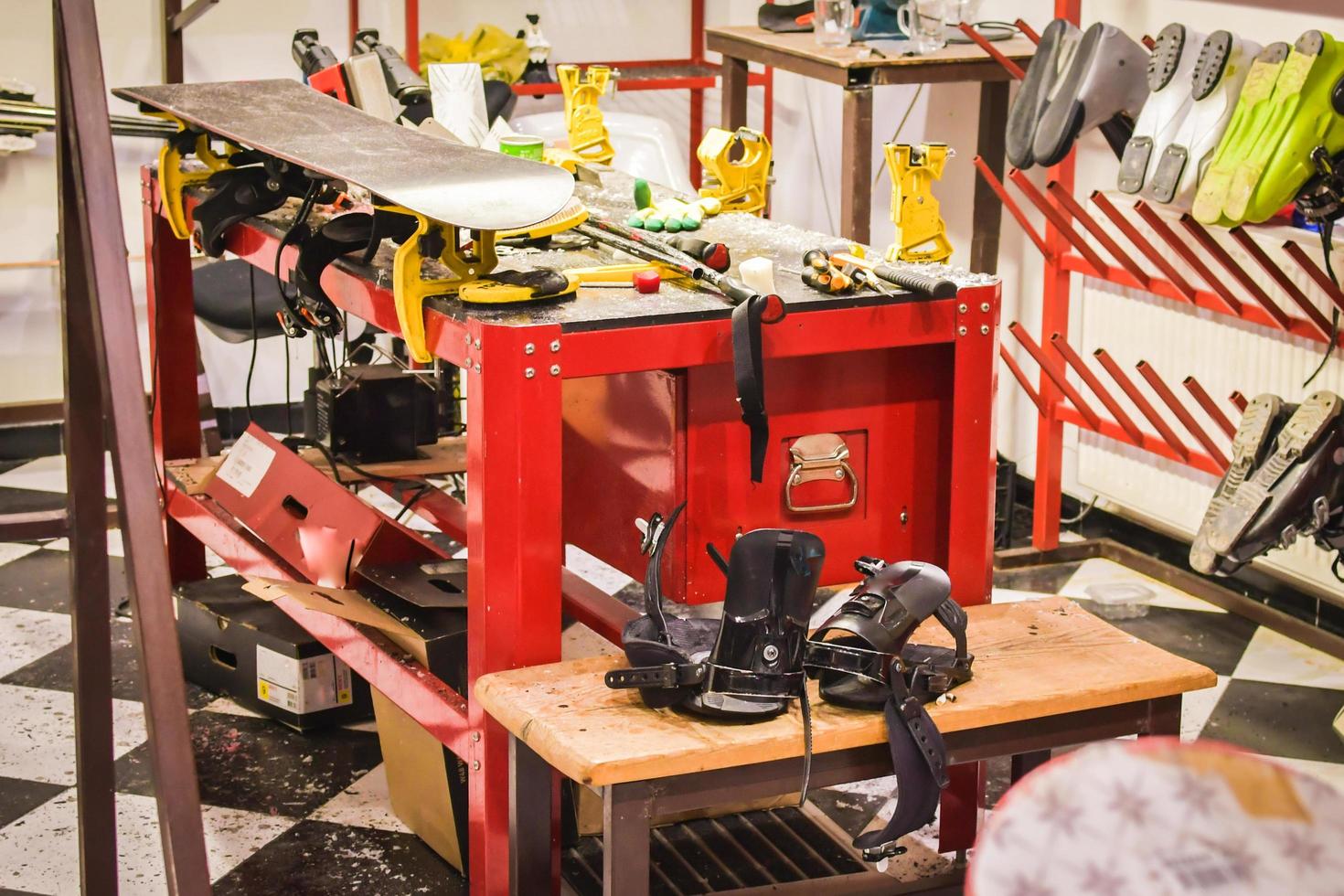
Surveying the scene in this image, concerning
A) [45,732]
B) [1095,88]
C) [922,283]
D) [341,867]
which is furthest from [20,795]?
[1095,88]

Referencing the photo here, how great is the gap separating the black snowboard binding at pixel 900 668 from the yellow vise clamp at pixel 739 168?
1045mm

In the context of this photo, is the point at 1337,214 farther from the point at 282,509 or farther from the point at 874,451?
the point at 282,509

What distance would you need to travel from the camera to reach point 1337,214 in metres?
2.72

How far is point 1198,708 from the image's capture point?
315 cm

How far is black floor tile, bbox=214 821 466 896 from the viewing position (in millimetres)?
2525

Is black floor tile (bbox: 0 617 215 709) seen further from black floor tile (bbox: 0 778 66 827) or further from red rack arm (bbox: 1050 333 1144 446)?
red rack arm (bbox: 1050 333 1144 446)

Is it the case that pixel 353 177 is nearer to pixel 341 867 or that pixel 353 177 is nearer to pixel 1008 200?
pixel 341 867

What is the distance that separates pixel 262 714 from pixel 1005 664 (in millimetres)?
1559

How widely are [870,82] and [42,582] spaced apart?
2099 mm

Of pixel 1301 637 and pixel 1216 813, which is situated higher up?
pixel 1216 813

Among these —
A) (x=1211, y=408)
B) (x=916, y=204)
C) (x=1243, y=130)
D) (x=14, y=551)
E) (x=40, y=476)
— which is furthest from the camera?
(x=40, y=476)

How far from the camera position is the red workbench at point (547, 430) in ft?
6.77

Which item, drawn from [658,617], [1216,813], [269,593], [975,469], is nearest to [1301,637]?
Answer: [975,469]

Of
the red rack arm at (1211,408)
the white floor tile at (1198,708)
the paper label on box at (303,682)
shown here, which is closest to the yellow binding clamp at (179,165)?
the paper label on box at (303,682)
